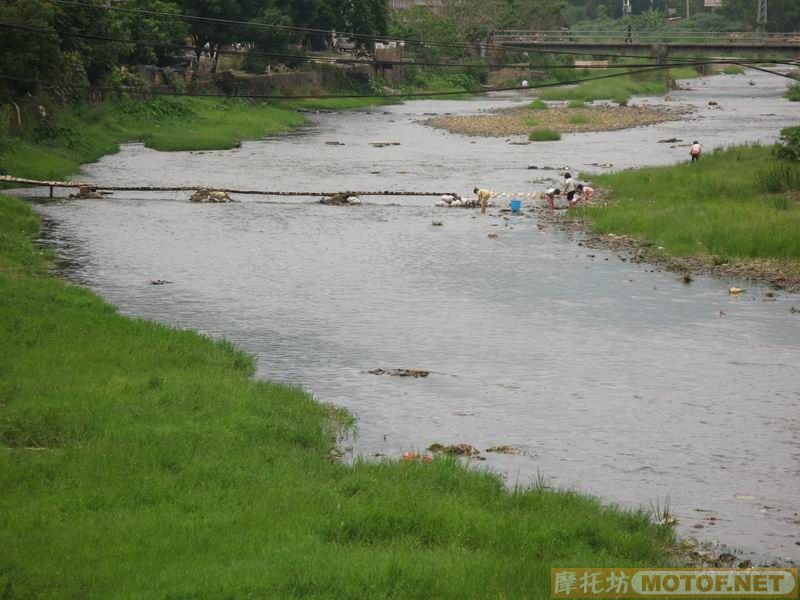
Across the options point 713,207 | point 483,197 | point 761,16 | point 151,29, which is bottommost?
point 483,197

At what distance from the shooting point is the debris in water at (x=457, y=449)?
1427cm

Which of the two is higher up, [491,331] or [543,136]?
[543,136]

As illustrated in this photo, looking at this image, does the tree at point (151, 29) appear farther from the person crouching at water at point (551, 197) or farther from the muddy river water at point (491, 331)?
the person crouching at water at point (551, 197)

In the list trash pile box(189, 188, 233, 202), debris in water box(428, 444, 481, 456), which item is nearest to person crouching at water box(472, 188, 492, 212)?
trash pile box(189, 188, 233, 202)

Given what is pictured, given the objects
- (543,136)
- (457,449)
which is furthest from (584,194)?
(543,136)

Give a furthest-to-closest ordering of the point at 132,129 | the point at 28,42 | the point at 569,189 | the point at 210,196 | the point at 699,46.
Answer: the point at 699,46
the point at 132,129
the point at 28,42
the point at 210,196
the point at 569,189

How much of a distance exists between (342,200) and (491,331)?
16.3 metres

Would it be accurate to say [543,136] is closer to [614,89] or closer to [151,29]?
[151,29]

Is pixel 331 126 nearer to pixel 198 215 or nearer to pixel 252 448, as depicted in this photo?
pixel 198 215

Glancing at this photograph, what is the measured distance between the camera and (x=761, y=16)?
128375mm

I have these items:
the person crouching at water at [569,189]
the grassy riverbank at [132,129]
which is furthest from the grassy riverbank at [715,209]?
the grassy riverbank at [132,129]

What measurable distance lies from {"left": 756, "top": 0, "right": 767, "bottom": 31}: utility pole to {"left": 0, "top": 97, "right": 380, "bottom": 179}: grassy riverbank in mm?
69621

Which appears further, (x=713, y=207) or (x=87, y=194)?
(x=87, y=194)

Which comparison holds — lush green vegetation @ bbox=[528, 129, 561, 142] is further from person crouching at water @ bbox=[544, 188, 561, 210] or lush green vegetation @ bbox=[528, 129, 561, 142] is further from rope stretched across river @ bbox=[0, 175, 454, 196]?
person crouching at water @ bbox=[544, 188, 561, 210]
